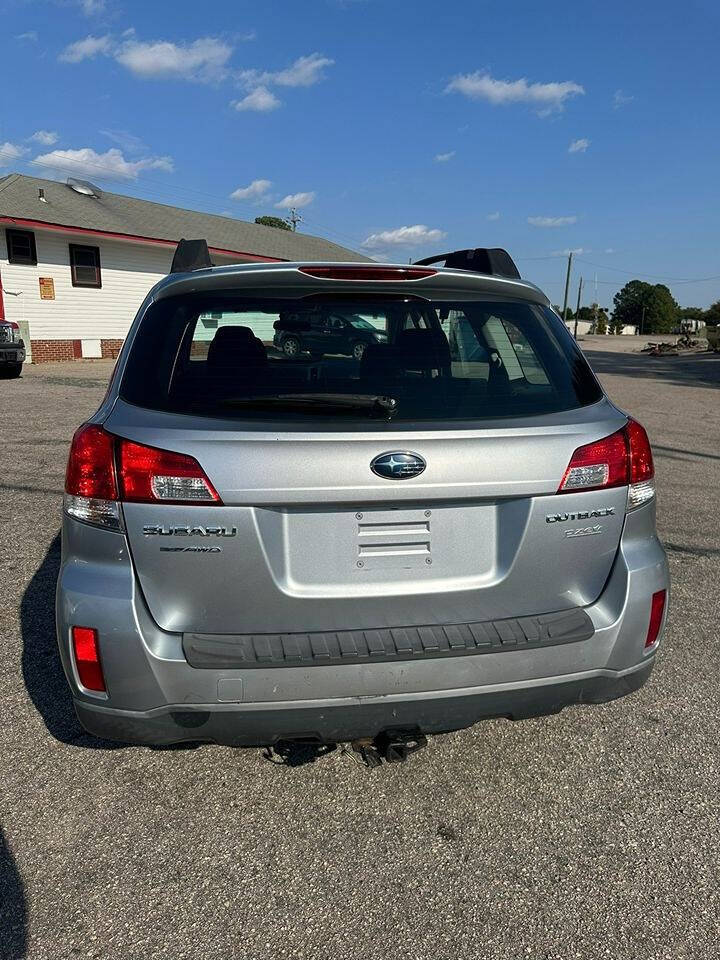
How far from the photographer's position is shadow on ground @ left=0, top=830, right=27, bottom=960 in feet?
6.43

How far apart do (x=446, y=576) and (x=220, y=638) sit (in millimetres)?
683

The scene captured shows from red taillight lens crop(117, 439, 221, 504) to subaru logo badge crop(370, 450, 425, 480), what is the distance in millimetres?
460

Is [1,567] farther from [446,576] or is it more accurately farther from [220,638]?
[446,576]

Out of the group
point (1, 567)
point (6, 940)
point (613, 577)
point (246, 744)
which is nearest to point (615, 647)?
point (613, 577)

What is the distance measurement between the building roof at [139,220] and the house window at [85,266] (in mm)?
862

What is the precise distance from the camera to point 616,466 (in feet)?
7.70

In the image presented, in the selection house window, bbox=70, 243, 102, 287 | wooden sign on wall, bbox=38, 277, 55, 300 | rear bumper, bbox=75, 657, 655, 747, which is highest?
house window, bbox=70, 243, 102, 287

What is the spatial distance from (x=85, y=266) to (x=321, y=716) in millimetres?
24375

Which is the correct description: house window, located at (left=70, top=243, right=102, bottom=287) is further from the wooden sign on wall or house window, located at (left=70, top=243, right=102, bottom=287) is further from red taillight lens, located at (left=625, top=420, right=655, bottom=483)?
red taillight lens, located at (left=625, top=420, right=655, bottom=483)

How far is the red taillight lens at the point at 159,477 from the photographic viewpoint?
206 cm

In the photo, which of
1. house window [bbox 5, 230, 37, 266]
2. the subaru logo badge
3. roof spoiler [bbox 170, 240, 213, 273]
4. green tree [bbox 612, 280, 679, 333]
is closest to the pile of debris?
house window [bbox 5, 230, 37, 266]

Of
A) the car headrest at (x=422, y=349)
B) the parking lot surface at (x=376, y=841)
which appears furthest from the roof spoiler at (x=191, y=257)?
the parking lot surface at (x=376, y=841)

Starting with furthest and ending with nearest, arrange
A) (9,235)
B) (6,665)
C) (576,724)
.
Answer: (9,235)
(6,665)
(576,724)

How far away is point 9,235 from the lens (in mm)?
21375
